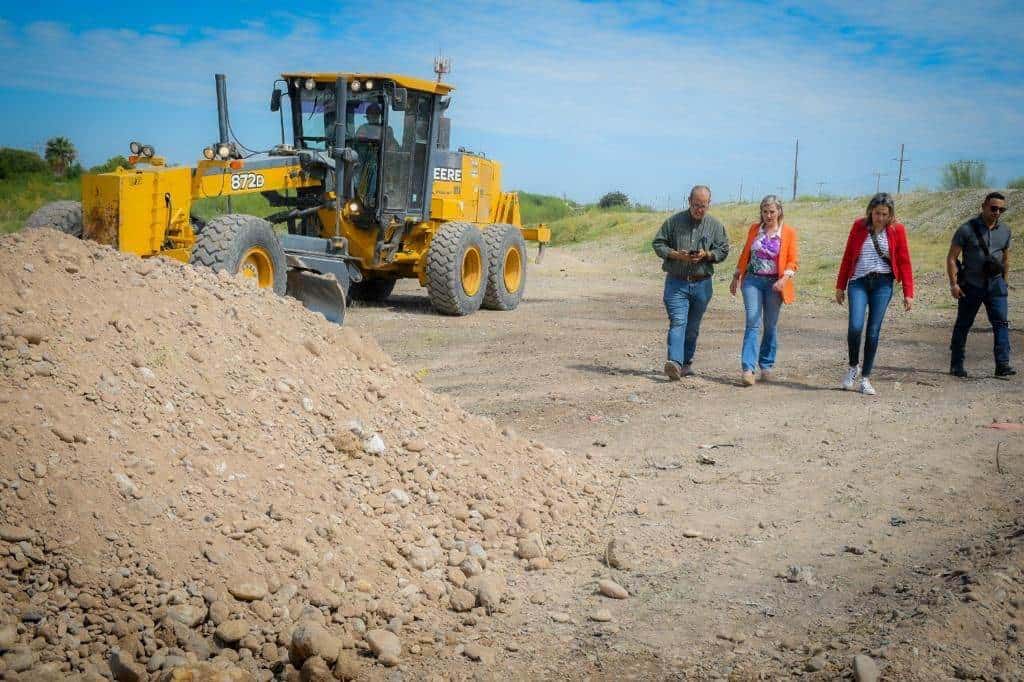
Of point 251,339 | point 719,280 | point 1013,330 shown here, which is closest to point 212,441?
point 251,339

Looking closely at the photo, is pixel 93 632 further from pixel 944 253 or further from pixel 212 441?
pixel 944 253

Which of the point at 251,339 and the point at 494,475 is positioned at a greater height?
the point at 251,339

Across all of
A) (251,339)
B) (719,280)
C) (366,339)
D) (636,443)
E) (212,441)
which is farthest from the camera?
(719,280)

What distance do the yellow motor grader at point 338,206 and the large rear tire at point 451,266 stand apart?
16mm

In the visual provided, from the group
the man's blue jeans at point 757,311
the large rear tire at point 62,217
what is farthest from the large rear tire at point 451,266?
the man's blue jeans at point 757,311

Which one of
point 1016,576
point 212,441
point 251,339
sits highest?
point 251,339

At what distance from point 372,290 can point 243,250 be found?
18.1ft

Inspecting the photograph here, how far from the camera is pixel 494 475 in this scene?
18.8ft

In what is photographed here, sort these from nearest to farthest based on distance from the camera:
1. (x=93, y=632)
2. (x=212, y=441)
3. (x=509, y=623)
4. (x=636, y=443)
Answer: (x=93, y=632)
(x=509, y=623)
(x=212, y=441)
(x=636, y=443)

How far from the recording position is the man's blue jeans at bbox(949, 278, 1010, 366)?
9391 millimetres

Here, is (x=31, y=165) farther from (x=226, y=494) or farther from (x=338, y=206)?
(x=226, y=494)

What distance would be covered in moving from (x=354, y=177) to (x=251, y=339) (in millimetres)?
7660

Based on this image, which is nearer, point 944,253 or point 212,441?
point 212,441

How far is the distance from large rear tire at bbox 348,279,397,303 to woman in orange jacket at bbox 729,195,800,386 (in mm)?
7372
